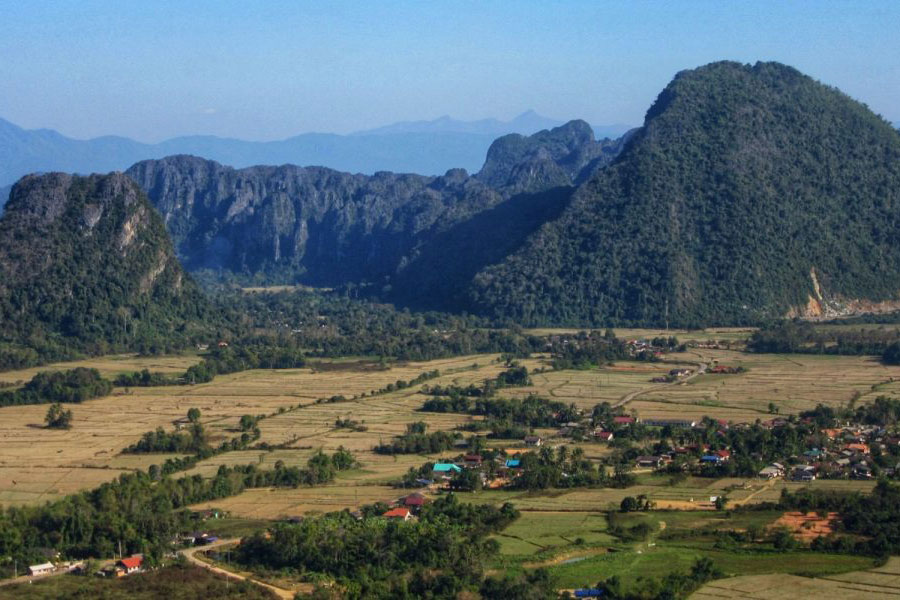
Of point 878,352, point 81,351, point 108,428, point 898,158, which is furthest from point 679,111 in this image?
point 108,428

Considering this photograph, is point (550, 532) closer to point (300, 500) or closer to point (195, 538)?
point (300, 500)

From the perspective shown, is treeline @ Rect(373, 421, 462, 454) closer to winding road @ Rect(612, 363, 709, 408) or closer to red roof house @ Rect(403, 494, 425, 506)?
red roof house @ Rect(403, 494, 425, 506)

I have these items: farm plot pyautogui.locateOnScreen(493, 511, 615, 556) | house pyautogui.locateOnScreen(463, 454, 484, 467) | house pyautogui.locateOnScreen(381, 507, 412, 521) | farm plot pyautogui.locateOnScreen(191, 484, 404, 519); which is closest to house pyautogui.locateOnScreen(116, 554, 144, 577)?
farm plot pyautogui.locateOnScreen(191, 484, 404, 519)

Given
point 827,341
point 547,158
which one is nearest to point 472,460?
point 827,341

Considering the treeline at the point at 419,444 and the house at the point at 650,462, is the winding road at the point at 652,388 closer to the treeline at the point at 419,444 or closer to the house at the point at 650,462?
the treeline at the point at 419,444

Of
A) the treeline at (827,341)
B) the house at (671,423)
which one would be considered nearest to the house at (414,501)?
the house at (671,423)

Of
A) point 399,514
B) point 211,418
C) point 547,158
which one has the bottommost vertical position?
point 399,514
